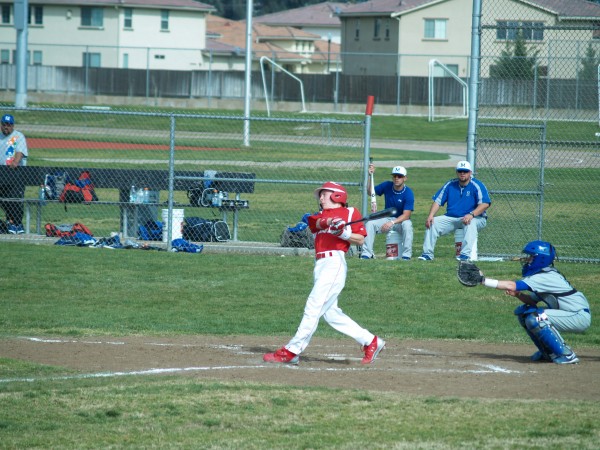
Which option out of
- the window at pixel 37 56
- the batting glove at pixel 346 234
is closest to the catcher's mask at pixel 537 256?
the batting glove at pixel 346 234

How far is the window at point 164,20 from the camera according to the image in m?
68.7

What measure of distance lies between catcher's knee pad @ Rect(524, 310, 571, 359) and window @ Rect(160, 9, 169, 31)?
2435 inches

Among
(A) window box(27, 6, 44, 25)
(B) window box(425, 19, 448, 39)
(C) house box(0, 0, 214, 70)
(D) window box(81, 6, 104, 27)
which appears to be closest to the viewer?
(B) window box(425, 19, 448, 39)

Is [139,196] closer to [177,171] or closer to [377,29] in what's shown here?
[177,171]

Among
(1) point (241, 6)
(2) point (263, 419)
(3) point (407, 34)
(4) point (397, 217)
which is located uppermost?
(1) point (241, 6)

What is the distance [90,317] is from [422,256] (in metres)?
5.42

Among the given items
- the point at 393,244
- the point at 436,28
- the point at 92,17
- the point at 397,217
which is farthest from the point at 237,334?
the point at 92,17

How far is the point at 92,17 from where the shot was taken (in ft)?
217

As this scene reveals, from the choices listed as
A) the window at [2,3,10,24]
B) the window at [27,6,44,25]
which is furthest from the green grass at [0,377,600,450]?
the window at [2,3,10,24]

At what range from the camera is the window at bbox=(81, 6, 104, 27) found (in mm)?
65688

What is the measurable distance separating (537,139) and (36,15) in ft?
181

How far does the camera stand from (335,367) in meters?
9.27

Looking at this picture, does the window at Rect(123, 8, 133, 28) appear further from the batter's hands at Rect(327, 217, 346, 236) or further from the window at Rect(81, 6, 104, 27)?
the batter's hands at Rect(327, 217, 346, 236)

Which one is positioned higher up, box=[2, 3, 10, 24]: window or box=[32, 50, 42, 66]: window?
box=[2, 3, 10, 24]: window
